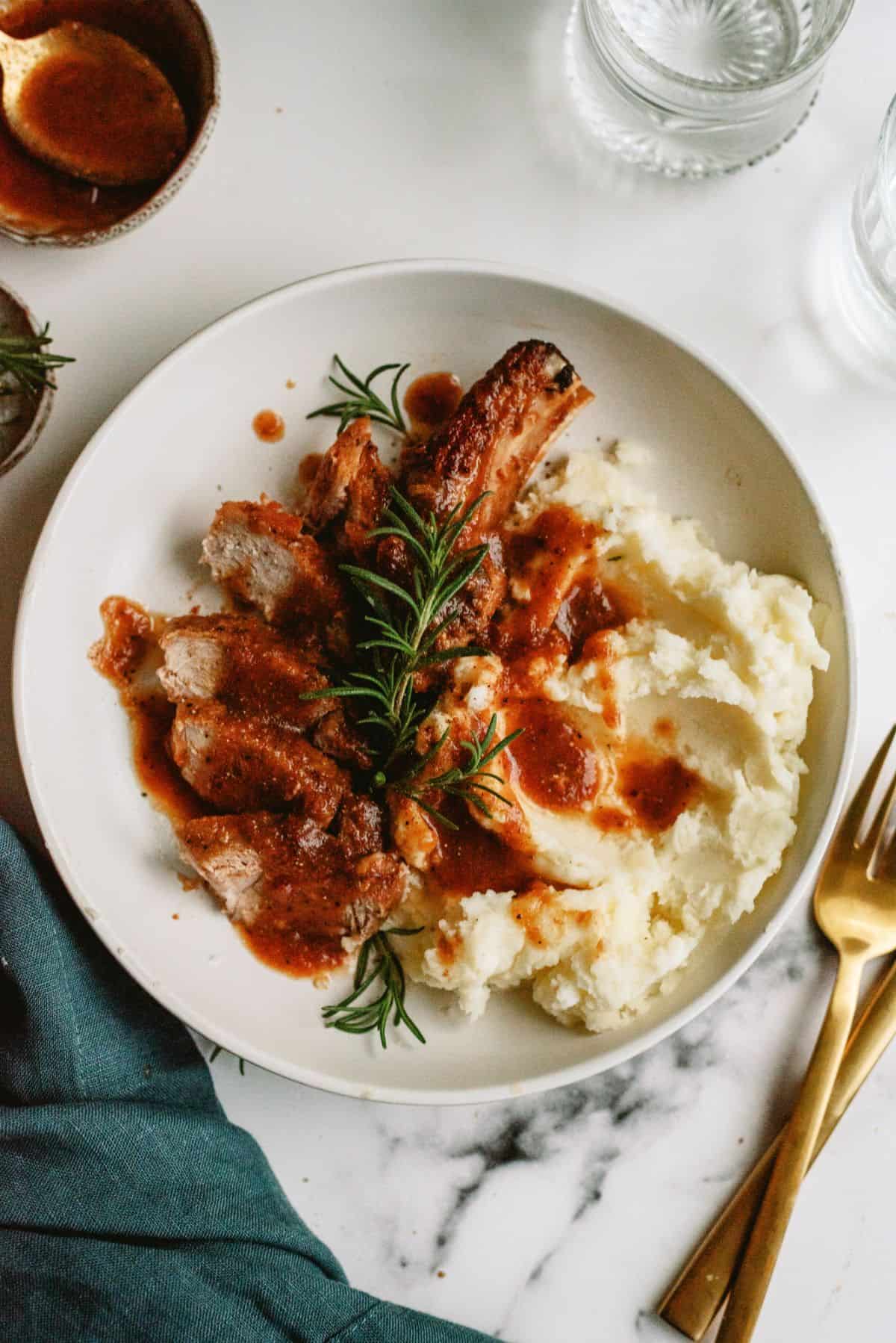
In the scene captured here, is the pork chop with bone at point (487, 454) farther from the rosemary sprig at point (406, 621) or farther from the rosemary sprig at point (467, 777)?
the rosemary sprig at point (467, 777)

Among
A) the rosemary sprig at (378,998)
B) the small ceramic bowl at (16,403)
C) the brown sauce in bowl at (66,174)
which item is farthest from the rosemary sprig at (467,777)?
the brown sauce in bowl at (66,174)

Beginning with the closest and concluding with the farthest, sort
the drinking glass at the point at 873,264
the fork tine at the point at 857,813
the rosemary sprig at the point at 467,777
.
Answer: the rosemary sprig at the point at 467,777, the fork tine at the point at 857,813, the drinking glass at the point at 873,264

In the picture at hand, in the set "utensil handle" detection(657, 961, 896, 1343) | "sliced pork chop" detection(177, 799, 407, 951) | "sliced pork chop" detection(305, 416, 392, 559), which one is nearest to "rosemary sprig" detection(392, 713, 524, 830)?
"sliced pork chop" detection(177, 799, 407, 951)

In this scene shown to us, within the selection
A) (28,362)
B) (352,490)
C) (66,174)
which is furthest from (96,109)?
(352,490)

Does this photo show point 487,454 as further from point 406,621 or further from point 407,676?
point 407,676

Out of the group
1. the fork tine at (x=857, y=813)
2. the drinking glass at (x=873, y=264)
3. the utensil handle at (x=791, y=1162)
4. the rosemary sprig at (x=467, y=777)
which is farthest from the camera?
the drinking glass at (x=873, y=264)

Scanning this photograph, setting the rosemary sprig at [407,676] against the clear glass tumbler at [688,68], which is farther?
the clear glass tumbler at [688,68]
